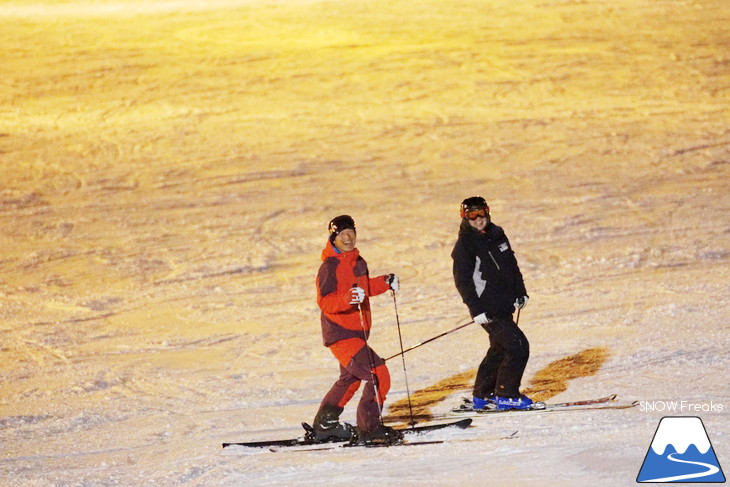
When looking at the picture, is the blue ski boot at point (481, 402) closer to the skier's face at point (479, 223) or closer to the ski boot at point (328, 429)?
the ski boot at point (328, 429)

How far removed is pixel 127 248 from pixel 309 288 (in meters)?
3.20

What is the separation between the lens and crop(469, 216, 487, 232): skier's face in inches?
265

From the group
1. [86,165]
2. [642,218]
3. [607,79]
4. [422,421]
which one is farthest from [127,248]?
[607,79]

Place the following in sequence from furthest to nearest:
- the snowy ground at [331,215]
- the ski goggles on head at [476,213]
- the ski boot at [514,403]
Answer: the snowy ground at [331,215] → the ski boot at [514,403] → the ski goggles on head at [476,213]

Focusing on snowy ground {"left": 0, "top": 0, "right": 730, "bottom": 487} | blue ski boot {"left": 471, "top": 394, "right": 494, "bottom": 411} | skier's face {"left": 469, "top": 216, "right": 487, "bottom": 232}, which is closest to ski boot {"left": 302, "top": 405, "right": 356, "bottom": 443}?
snowy ground {"left": 0, "top": 0, "right": 730, "bottom": 487}

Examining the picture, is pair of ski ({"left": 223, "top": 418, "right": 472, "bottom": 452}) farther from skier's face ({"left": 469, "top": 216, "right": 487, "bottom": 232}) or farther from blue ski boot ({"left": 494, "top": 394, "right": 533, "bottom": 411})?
skier's face ({"left": 469, "top": 216, "right": 487, "bottom": 232})

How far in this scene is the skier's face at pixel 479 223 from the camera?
672 centimetres

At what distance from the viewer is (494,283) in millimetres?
6758

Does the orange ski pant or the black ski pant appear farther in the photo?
the black ski pant

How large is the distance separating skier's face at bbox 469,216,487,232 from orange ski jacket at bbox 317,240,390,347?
803 mm

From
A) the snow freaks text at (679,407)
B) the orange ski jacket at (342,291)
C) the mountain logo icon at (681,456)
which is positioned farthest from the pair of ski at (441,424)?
the mountain logo icon at (681,456)

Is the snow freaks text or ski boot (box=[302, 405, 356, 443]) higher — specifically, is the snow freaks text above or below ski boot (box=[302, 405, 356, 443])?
below

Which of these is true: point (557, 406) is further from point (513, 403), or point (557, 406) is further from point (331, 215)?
point (331, 215)

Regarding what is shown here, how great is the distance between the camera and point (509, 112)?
65.4 feet
